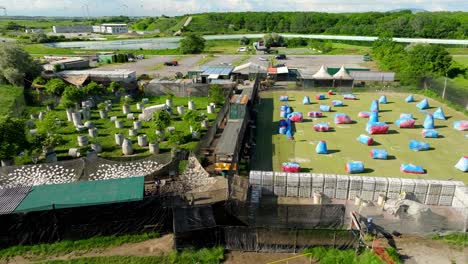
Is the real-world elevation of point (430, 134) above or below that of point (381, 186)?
below

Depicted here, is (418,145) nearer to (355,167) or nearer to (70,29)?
(355,167)

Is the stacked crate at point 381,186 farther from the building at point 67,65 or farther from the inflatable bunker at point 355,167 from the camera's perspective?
the building at point 67,65

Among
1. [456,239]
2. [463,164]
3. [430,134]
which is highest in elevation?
[430,134]

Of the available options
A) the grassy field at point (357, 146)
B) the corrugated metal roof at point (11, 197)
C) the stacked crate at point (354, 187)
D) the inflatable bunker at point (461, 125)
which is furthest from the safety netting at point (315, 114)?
the corrugated metal roof at point (11, 197)

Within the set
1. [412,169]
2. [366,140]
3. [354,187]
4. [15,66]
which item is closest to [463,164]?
[412,169]

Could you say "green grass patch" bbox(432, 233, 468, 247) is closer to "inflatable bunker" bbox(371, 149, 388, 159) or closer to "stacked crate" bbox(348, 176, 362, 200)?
"stacked crate" bbox(348, 176, 362, 200)

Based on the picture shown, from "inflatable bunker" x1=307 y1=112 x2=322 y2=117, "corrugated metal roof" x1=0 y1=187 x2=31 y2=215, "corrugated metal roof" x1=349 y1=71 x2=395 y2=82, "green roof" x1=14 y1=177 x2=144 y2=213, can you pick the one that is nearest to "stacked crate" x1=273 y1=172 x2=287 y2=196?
"green roof" x1=14 y1=177 x2=144 y2=213

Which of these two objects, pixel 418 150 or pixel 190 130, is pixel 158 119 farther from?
pixel 418 150

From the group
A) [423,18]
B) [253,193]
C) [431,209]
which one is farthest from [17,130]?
[423,18]

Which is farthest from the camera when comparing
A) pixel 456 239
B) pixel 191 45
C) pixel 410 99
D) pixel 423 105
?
pixel 191 45
